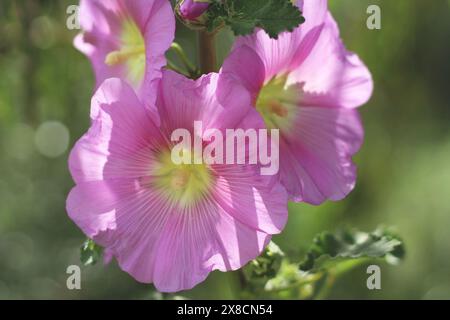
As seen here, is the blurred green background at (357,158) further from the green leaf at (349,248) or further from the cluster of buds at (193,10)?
the cluster of buds at (193,10)

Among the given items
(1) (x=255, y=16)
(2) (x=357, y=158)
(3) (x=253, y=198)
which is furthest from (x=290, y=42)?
(2) (x=357, y=158)

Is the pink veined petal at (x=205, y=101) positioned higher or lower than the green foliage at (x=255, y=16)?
lower

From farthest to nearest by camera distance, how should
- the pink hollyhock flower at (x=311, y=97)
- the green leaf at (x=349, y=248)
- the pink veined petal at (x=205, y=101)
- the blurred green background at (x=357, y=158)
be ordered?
the blurred green background at (x=357, y=158) → the green leaf at (x=349, y=248) → the pink hollyhock flower at (x=311, y=97) → the pink veined petal at (x=205, y=101)

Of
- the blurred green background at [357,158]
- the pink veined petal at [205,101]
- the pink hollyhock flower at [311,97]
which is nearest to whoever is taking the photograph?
the pink veined petal at [205,101]

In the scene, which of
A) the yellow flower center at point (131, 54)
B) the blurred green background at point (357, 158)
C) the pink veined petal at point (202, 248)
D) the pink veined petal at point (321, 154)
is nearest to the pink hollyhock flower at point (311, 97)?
the pink veined petal at point (321, 154)
